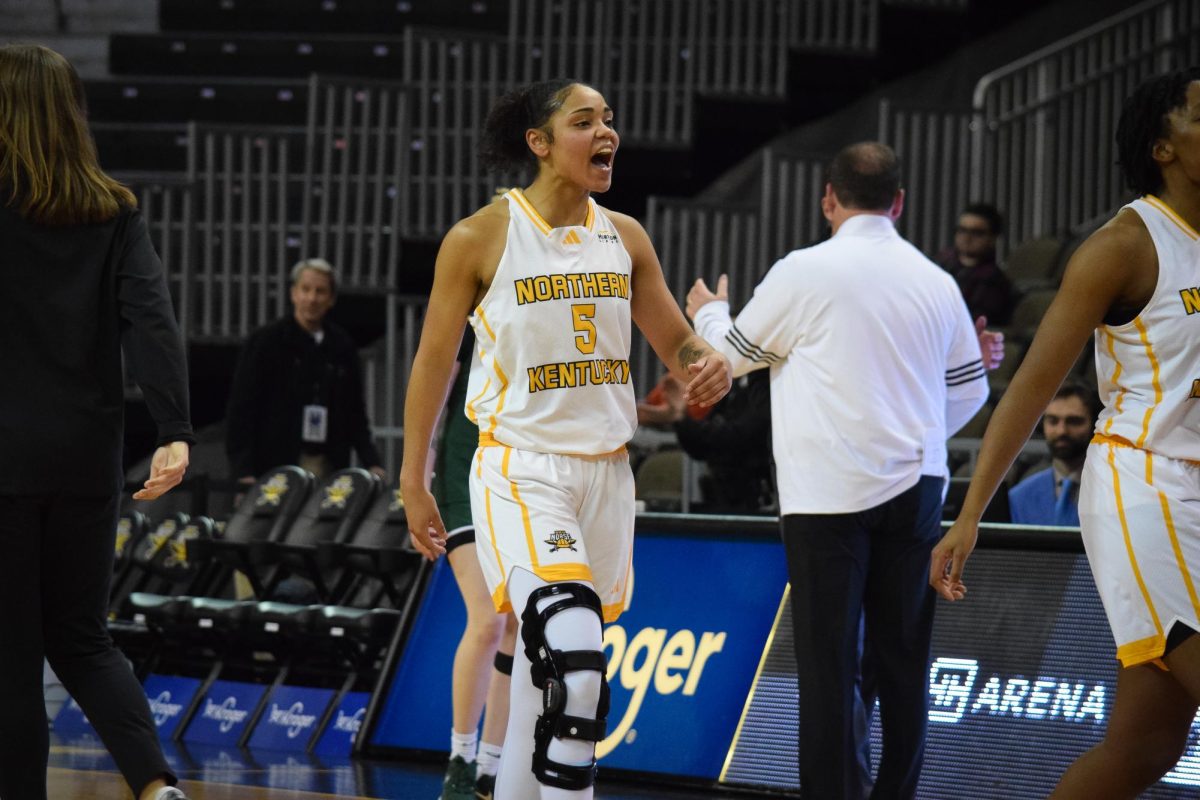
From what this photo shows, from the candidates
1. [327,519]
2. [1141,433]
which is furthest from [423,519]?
[327,519]

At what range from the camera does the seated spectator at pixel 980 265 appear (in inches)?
360

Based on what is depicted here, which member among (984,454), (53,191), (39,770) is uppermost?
(53,191)

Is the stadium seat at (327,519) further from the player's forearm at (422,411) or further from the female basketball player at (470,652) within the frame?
the player's forearm at (422,411)

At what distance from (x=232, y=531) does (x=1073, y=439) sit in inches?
167

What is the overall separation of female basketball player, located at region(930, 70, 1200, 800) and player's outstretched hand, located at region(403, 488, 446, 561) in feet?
4.21

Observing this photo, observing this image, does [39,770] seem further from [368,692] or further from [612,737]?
[368,692]

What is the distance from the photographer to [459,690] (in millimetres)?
5547

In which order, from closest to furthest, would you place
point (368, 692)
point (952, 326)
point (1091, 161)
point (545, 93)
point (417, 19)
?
1. point (545, 93)
2. point (952, 326)
3. point (368, 692)
4. point (1091, 161)
5. point (417, 19)

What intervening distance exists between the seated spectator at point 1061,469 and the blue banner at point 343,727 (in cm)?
285

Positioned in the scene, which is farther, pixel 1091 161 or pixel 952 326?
pixel 1091 161

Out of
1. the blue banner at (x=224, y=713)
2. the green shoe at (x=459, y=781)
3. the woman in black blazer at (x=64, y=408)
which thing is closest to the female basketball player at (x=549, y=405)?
the woman in black blazer at (x=64, y=408)

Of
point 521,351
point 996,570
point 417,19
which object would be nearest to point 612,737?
point 996,570

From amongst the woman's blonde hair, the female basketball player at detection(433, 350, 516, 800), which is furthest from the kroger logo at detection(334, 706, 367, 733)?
the woman's blonde hair

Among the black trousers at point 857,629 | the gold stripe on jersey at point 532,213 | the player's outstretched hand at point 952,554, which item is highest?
the gold stripe on jersey at point 532,213
